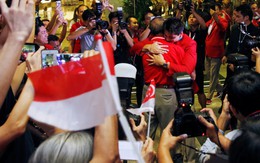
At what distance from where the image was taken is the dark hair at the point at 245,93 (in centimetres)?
207

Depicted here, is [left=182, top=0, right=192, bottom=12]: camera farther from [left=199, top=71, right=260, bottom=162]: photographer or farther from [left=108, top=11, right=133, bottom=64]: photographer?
[left=199, top=71, right=260, bottom=162]: photographer

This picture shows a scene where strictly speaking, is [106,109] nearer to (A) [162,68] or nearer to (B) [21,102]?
(B) [21,102]

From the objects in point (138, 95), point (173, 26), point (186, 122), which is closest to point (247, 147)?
point (186, 122)

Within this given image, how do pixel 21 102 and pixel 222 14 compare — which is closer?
pixel 21 102

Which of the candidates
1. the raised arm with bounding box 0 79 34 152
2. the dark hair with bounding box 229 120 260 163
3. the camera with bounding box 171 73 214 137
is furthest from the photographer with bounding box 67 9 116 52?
the dark hair with bounding box 229 120 260 163

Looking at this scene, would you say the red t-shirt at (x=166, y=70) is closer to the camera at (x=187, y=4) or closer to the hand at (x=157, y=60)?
the hand at (x=157, y=60)

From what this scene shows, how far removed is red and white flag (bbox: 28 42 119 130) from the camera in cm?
127

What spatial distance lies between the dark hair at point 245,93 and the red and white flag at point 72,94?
1.03m

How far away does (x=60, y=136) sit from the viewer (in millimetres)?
1412

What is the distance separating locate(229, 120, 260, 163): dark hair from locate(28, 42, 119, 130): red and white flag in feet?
1.36

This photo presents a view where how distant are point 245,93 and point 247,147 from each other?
0.99m

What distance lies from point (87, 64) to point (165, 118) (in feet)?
8.48

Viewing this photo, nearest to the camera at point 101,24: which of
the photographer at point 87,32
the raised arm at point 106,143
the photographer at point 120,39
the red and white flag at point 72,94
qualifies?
the photographer at point 87,32

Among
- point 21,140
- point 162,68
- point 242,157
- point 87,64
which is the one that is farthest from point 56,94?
point 162,68
